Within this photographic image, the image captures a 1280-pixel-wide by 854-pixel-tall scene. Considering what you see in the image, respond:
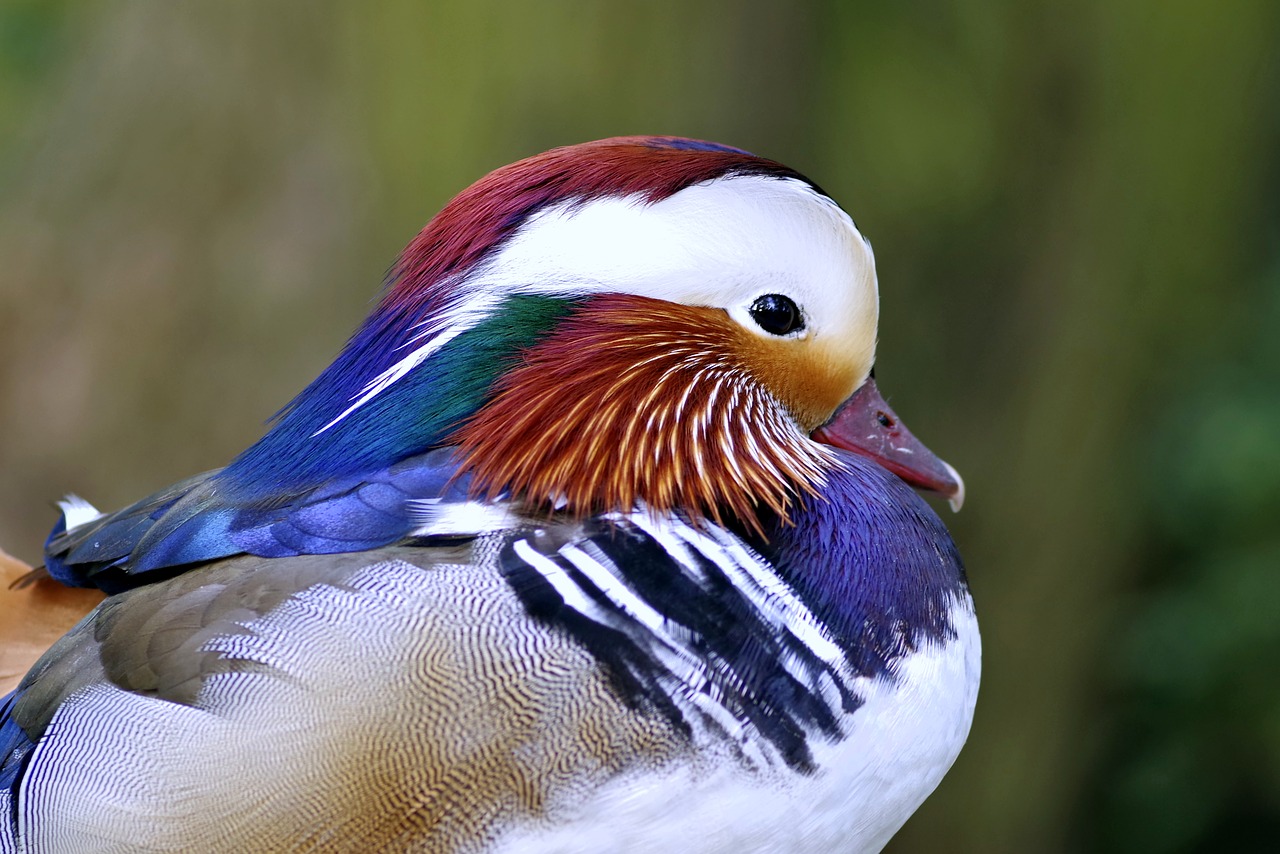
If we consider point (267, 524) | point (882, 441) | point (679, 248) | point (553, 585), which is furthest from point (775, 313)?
point (267, 524)

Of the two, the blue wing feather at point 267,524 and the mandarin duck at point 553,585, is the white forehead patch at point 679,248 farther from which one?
the blue wing feather at point 267,524

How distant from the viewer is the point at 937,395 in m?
2.51

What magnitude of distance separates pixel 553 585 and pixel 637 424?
179mm

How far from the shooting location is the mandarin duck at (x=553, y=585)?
91 centimetres

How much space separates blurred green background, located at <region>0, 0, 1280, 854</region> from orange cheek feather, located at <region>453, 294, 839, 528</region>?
4.26 ft

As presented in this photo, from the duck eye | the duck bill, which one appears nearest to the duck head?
the duck eye

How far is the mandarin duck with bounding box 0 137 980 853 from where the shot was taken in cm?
91

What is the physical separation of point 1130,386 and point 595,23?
52.4 inches

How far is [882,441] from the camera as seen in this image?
4.12 feet

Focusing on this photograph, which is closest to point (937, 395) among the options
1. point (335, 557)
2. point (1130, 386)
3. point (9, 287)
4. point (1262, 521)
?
point (1130, 386)

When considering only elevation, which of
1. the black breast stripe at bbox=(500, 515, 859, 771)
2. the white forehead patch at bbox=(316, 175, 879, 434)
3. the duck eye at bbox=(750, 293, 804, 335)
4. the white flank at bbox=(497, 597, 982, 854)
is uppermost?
the white forehead patch at bbox=(316, 175, 879, 434)

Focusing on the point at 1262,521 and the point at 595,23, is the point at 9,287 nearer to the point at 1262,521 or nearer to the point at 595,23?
the point at 595,23

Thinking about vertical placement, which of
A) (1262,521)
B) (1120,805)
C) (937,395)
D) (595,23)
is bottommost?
(1120,805)

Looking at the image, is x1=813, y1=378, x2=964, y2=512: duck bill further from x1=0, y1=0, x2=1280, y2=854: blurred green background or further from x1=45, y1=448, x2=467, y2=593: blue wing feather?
x1=0, y1=0, x2=1280, y2=854: blurred green background
